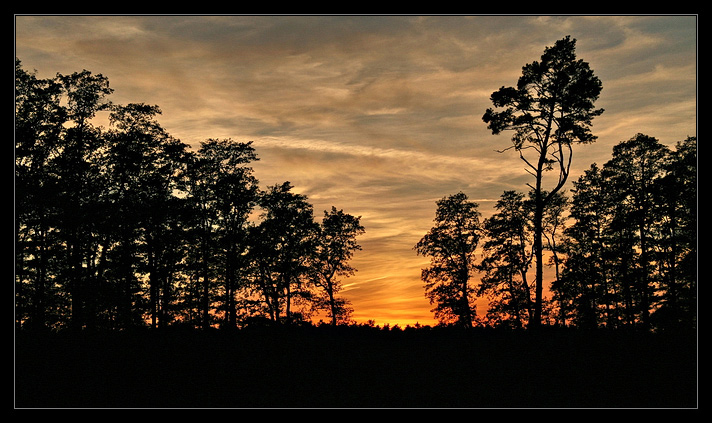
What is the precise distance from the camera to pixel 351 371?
51.2 feet

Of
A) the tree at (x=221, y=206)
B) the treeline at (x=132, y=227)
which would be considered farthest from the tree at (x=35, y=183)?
the tree at (x=221, y=206)

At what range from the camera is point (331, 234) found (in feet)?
153

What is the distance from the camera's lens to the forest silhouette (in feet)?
47.2

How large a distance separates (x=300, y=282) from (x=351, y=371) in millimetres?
27505

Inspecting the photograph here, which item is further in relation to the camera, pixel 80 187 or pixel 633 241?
pixel 633 241

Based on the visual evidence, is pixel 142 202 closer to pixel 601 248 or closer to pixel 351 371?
pixel 351 371

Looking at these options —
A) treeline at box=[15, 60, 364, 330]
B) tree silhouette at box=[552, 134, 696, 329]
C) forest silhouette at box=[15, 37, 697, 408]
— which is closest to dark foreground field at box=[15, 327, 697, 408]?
forest silhouette at box=[15, 37, 697, 408]

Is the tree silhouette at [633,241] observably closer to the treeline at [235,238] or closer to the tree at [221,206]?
the treeline at [235,238]

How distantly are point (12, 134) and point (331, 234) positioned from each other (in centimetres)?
3252

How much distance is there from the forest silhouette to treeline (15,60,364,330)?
14cm

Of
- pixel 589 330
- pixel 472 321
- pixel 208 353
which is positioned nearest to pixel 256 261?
pixel 472 321

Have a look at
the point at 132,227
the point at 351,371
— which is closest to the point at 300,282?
the point at 132,227

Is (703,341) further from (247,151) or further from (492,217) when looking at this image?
(247,151)

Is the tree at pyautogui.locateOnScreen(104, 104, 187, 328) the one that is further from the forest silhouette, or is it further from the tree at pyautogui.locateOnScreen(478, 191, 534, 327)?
the tree at pyautogui.locateOnScreen(478, 191, 534, 327)
